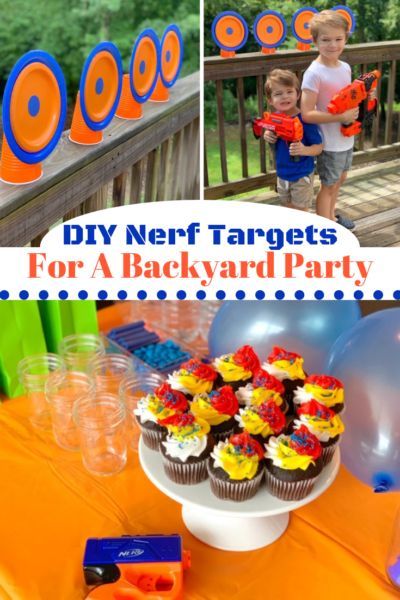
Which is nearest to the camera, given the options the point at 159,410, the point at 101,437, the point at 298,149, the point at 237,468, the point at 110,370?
the point at 237,468

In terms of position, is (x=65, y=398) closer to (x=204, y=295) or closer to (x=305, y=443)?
(x=204, y=295)

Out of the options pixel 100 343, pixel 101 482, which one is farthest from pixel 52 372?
pixel 101 482

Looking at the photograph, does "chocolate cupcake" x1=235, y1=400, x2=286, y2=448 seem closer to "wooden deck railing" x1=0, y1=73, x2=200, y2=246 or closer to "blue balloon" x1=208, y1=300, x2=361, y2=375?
"blue balloon" x1=208, y1=300, x2=361, y2=375

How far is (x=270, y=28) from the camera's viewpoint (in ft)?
4.19

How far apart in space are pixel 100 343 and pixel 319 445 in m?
0.75

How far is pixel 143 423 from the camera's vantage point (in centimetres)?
115

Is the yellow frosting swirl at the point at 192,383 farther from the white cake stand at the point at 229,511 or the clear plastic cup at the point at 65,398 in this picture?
the clear plastic cup at the point at 65,398

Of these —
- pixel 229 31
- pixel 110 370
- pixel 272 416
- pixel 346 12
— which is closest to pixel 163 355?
pixel 110 370

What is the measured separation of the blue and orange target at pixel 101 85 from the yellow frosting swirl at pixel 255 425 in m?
0.65

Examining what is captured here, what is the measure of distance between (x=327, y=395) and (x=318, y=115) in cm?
62

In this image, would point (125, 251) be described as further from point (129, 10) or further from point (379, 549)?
point (379, 549)

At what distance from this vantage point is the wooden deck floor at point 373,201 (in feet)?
4.81

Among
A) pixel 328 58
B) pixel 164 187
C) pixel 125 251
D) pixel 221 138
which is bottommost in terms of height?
pixel 125 251

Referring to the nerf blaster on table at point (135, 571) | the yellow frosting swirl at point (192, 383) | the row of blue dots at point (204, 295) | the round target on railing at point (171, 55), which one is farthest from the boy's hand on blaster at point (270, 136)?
the nerf blaster on table at point (135, 571)
